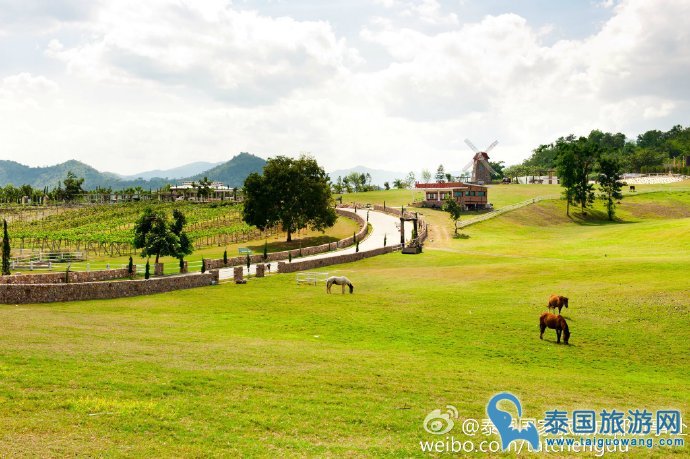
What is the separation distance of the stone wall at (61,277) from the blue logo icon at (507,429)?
128 ft

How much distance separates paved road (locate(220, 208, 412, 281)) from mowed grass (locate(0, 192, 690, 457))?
42.9ft

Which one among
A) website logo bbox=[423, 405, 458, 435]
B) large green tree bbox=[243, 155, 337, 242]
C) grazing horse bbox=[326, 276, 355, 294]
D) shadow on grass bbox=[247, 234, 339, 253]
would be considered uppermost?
large green tree bbox=[243, 155, 337, 242]

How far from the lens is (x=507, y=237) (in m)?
98.1

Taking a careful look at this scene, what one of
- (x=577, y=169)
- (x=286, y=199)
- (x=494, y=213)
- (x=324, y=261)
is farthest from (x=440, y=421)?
(x=577, y=169)

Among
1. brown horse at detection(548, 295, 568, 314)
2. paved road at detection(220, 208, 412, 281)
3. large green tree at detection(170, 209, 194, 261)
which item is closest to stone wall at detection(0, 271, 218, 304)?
paved road at detection(220, 208, 412, 281)

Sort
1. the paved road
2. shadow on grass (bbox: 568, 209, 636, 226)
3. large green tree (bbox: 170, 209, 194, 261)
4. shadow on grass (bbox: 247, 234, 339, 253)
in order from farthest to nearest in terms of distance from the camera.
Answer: shadow on grass (bbox: 568, 209, 636, 226)
shadow on grass (bbox: 247, 234, 339, 253)
the paved road
large green tree (bbox: 170, 209, 194, 261)

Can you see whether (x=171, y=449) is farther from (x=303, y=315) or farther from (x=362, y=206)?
(x=362, y=206)

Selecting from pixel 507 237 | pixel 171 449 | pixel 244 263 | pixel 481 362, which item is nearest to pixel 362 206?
pixel 507 237

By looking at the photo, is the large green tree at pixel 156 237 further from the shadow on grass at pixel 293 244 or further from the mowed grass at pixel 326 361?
the shadow on grass at pixel 293 244

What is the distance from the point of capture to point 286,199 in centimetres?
9944

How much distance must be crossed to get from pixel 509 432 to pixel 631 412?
508 cm

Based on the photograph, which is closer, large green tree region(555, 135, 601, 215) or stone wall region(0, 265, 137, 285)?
stone wall region(0, 265, 137, 285)

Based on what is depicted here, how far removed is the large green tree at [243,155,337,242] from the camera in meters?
99.2

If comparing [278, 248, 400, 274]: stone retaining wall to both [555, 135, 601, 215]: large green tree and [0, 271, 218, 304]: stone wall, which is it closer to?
[0, 271, 218, 304]: stone wall
